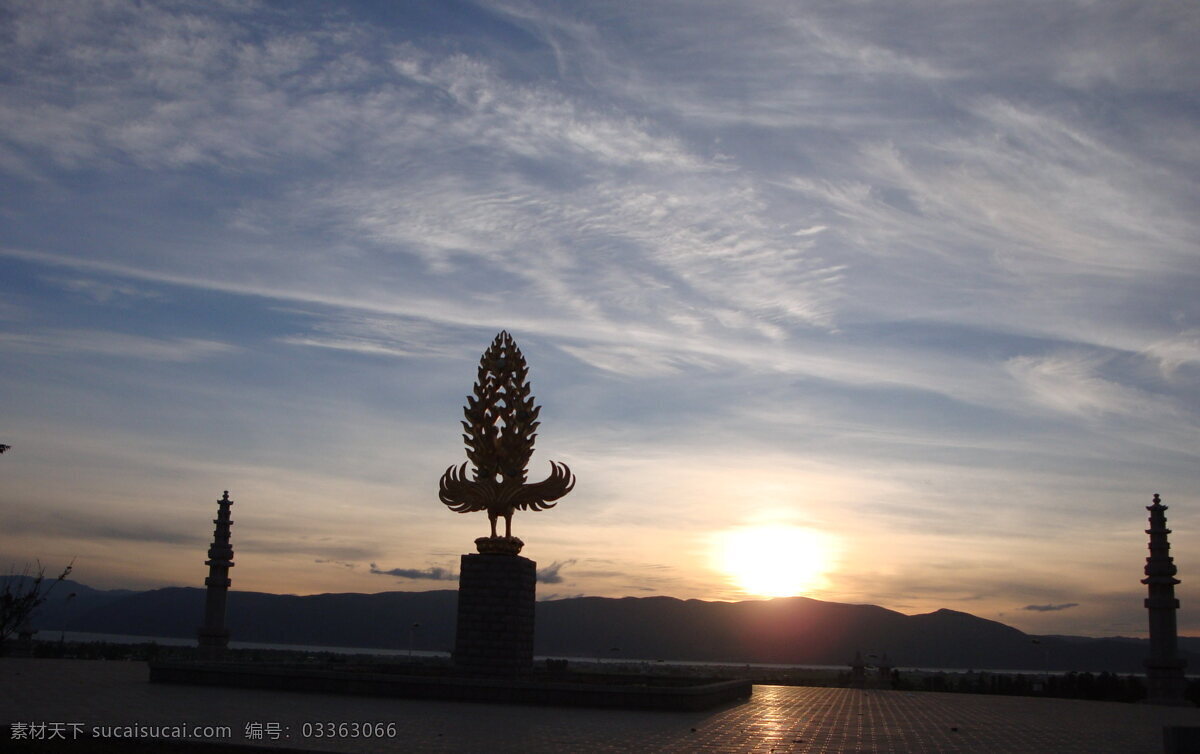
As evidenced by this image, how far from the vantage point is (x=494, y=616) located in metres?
27.0

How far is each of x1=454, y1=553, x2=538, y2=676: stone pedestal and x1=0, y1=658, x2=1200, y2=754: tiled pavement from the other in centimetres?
447

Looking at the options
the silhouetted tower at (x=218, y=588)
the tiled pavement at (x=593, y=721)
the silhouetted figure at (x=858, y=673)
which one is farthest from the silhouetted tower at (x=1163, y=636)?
the silhouetted tower at (x=218, y=588)

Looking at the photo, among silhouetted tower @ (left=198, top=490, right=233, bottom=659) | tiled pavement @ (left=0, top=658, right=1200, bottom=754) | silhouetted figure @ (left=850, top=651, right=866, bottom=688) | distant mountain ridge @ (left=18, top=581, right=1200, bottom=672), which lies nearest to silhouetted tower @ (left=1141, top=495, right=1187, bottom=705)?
tiled pavement @ (left=0, top=658, right=1200, bottom=754)

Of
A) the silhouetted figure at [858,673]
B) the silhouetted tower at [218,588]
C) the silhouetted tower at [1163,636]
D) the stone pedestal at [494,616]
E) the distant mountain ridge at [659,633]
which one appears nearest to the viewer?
the stone pedestal at [494,616]

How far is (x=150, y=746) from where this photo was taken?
12.7 meters

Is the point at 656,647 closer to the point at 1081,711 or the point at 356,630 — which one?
the point at 356,630

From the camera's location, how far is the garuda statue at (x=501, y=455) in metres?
28.0

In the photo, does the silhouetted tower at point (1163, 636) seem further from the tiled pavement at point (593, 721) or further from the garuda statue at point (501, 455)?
the garuda statue at point (501, 455)

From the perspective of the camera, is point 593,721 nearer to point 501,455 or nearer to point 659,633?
point 501,455

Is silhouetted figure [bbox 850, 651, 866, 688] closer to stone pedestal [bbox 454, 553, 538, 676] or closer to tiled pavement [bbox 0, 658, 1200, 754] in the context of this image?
tiled pavement [bbox 0, 658, 1200, 754]

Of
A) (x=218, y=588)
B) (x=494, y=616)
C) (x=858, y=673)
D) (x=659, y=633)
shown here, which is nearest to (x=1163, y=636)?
(x=858, y=673)

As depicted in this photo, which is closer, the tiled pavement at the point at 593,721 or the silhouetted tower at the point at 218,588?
the tiled pavement at the point at 593,721

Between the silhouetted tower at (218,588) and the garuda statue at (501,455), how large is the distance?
9.24 meters

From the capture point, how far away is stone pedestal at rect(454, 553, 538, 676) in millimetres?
26719
